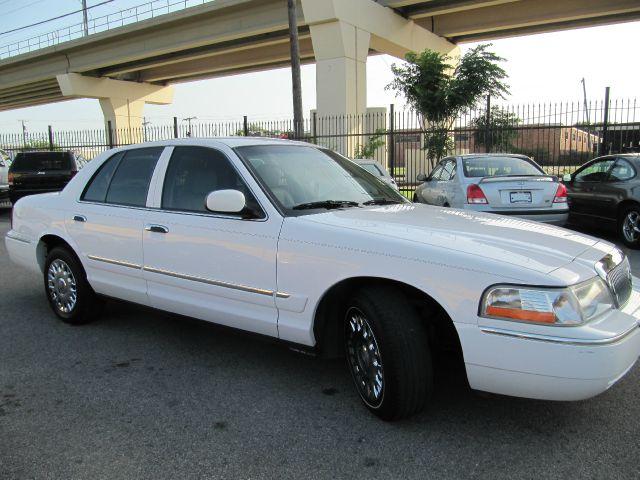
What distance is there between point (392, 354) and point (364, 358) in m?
0.33

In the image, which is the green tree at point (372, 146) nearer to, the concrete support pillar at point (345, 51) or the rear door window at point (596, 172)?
the concrete support pillar at point (345, 51)

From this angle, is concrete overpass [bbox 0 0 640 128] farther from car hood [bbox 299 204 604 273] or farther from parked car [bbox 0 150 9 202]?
car hood [bbox 299 204 604 273]

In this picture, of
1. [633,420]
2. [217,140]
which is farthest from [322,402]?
[217,140]

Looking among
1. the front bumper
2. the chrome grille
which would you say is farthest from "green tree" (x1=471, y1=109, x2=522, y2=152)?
the front bumper

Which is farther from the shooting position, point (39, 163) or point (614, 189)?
point (39, 163)

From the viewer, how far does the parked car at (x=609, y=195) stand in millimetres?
8648

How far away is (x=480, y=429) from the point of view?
308cm

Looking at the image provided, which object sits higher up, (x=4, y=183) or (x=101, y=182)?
(x=101, y=182)

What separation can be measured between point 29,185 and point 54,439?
12866mm

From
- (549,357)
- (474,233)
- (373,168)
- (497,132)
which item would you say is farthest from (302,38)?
(549,357)

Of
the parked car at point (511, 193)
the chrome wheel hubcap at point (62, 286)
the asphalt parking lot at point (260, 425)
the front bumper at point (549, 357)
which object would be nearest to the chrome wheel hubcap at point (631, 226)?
the parked car at point (511, 193)

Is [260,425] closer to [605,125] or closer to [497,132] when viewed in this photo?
[605,125]

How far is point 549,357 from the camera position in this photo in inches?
102

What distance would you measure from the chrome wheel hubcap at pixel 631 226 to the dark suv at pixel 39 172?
Result: 12.4m
